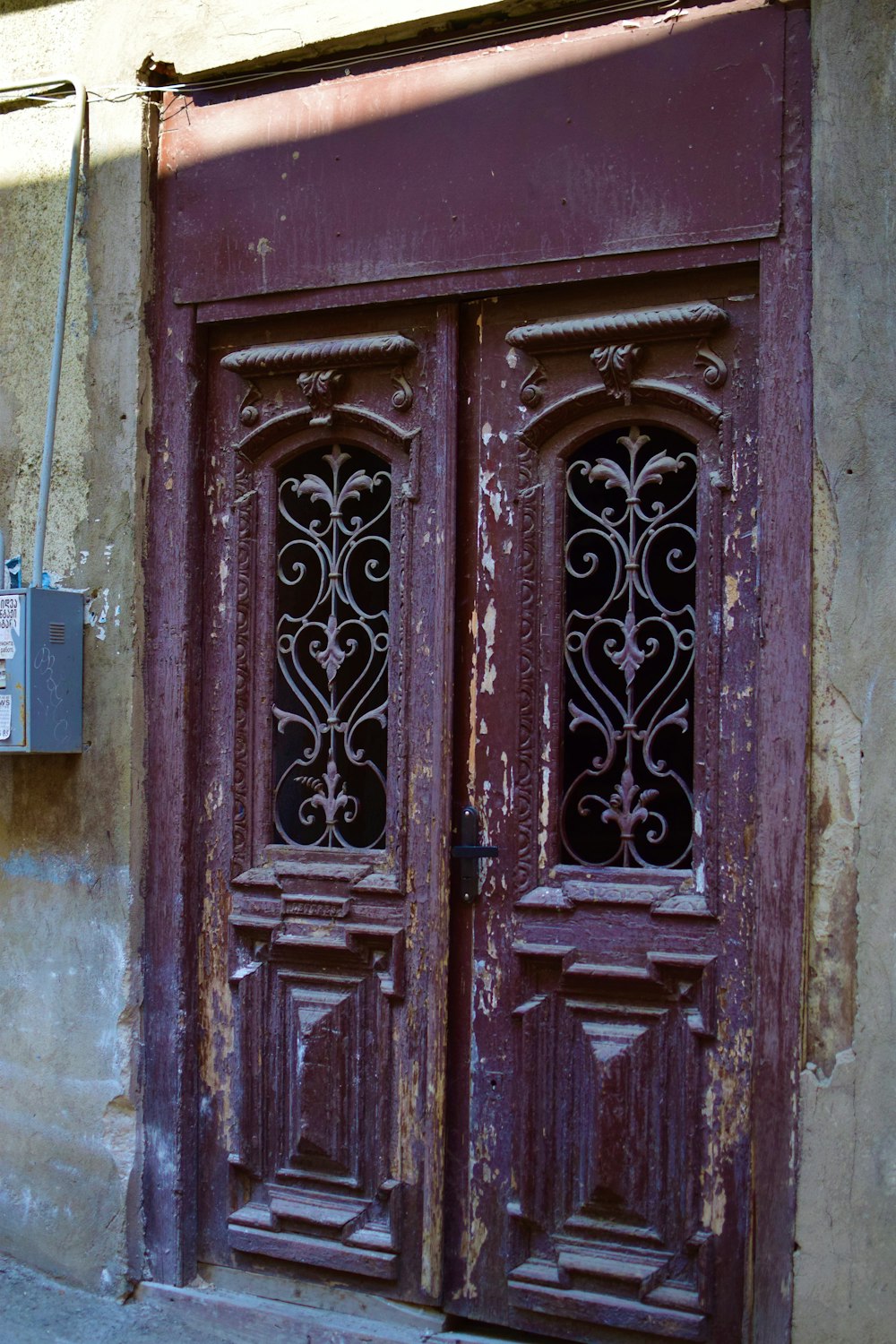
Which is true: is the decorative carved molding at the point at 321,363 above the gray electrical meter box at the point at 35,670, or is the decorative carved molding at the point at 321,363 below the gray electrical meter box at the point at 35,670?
above

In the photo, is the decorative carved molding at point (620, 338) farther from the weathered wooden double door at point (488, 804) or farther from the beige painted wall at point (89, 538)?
the beige painted wall at point (89, 538)

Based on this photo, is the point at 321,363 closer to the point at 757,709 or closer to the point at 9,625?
the point at 9,625

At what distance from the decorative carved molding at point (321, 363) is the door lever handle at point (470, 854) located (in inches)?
46.1

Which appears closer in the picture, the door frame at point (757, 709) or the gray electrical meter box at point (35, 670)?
the door frame at point (757, 709)

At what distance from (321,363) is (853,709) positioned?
5.93ft

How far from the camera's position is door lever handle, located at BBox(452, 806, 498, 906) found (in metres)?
3.68

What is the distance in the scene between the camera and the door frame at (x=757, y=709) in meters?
3.22

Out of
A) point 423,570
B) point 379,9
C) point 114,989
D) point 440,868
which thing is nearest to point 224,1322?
point 114,989

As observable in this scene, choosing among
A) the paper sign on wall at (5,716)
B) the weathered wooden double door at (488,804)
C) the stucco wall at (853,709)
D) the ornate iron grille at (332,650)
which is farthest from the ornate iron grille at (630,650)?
the paper sign on wall at (5,716)

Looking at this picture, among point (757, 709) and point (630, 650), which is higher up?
point (630, 650)

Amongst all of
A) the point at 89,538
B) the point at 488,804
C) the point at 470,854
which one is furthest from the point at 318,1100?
the point at 89,538

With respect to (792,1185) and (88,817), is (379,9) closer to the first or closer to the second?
(88,817)

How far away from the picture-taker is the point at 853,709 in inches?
124

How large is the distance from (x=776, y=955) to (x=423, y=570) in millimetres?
1392
